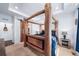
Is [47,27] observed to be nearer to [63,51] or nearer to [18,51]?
[63,51]

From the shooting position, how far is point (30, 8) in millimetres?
1479

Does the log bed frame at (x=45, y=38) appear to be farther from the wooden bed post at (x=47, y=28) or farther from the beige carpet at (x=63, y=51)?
the beige carpet at (x=63, y=51)

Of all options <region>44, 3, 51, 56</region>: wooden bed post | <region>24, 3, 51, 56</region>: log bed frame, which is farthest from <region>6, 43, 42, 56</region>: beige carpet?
<region>44, 3, 51, 56</region>: wooden bed post

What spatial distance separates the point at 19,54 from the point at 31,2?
2.67 feet

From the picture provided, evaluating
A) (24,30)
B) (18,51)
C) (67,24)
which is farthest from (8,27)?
(67,24)

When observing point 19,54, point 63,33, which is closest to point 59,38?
point 63,33

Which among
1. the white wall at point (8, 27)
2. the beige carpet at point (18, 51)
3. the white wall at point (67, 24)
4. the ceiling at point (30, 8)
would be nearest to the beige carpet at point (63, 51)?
the white wall at point (67, 24)

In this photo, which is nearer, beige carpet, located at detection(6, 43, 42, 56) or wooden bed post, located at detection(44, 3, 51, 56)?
wooden bed post, located at detection(44, 3, 51, 56)

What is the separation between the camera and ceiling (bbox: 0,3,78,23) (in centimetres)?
138

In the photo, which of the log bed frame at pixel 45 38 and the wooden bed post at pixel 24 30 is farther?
the wooden bed post at pixel 24 30

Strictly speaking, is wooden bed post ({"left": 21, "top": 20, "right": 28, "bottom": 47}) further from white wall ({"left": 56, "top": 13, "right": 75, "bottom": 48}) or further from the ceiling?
white wall ({"left": 56, "top": 13, "right": 75, "bottom": 48})

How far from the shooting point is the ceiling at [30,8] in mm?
1377

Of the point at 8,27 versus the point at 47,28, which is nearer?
the point at 47,28

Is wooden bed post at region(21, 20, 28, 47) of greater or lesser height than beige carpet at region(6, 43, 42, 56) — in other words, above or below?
above
